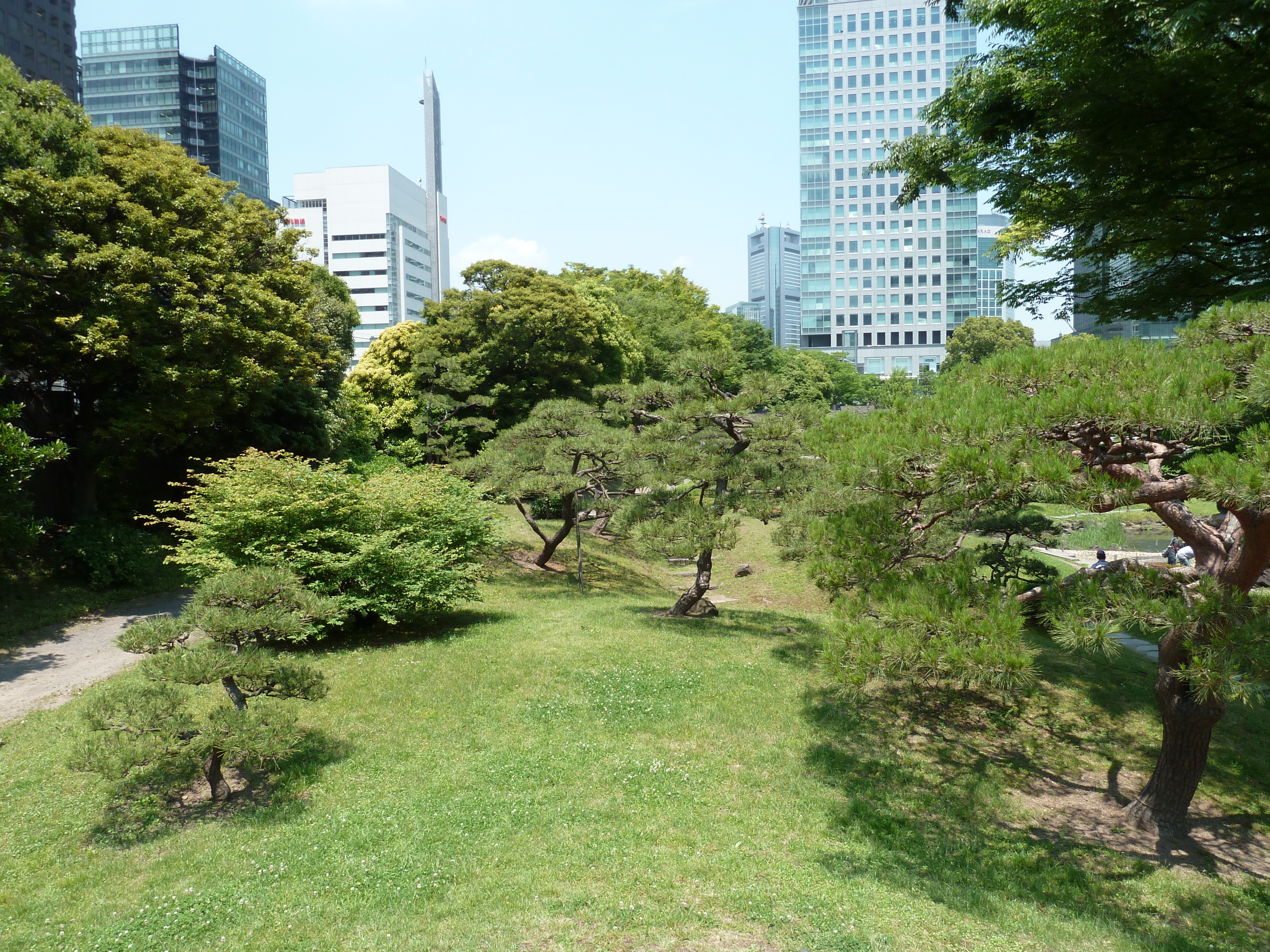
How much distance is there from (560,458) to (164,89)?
260ft

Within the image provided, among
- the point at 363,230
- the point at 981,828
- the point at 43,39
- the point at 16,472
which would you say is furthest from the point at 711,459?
the point at 363,230

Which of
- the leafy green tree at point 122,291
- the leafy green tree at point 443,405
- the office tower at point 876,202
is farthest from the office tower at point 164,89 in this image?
the leafy green tree at point 122,291

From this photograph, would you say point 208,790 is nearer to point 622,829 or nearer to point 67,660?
point 622,829

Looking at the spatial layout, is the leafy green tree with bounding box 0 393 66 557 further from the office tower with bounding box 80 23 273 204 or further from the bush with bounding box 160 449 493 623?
the office tower with bounding box 80 23 273 204

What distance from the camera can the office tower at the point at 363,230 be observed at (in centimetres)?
7456

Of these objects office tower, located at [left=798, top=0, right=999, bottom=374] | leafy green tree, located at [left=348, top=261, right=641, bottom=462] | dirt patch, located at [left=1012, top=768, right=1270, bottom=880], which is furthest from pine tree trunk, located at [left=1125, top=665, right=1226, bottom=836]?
office tower, located at [left=798, top=0, right=999, bottom=374]

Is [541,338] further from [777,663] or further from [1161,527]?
[1161,527]

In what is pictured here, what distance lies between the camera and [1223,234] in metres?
8.38

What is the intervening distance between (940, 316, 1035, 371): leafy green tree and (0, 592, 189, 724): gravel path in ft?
160

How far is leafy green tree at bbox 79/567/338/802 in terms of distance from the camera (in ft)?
18.6

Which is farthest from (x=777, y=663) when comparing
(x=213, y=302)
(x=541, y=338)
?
(x=541, y=338)

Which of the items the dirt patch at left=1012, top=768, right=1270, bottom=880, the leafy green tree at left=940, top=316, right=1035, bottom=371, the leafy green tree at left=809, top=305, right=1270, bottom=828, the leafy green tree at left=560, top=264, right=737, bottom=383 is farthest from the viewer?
the leafy green tree at left=940, top=316, right=1035, bottom=371

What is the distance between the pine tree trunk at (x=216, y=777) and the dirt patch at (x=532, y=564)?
10.5 meters

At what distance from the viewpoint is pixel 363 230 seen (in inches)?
2943
